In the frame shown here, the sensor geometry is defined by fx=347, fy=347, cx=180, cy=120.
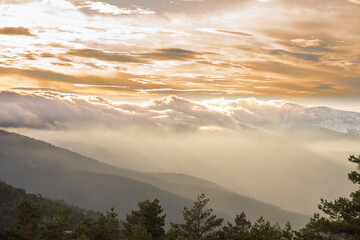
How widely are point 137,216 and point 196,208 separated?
30.4 ft

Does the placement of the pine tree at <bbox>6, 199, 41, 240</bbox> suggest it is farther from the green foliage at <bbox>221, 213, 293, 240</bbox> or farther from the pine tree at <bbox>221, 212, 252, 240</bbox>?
the green foliage at <bbox>221, 213, 293, 240</bbox>

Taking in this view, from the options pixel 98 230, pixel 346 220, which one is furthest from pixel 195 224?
pixel 346 220

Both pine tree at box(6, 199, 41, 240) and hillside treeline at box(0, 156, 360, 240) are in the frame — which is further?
pine tree at box(6, 199, 41, 240)

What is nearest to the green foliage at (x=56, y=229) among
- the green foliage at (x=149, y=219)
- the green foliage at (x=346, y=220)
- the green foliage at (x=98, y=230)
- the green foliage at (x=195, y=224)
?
the green foliage at (x=98, y=230)

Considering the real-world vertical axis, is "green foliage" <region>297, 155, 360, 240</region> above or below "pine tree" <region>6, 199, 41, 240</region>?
above

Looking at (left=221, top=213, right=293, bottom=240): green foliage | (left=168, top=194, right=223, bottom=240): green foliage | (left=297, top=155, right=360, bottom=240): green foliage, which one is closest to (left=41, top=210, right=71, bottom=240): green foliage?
(left=168, top=194, right=223, bottom=240): green foliage

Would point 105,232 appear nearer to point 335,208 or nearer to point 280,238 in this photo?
point 280,238

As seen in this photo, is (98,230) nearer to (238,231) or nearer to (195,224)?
(195,224)

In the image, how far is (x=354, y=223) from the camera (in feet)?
95.8

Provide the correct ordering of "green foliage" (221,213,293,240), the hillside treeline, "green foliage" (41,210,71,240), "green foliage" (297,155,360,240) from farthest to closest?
"green foliage" (41,210,71,240) → "green foliage" (221,213,293,240) → the hillside treeline → "green foliage" (297,155,360,240)

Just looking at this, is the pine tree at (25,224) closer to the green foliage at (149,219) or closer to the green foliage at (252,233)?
the green foliage at (149,219)

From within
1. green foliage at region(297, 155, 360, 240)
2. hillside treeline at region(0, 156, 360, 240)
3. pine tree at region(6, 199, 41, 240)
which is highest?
green foliage at region(297, 155, 360, 240)

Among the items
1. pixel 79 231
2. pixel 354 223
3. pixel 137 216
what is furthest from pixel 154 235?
pixel 354 223

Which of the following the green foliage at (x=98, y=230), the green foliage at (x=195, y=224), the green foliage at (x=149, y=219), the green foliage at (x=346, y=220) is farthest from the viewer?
the green foliage at (x=98, y=230)
